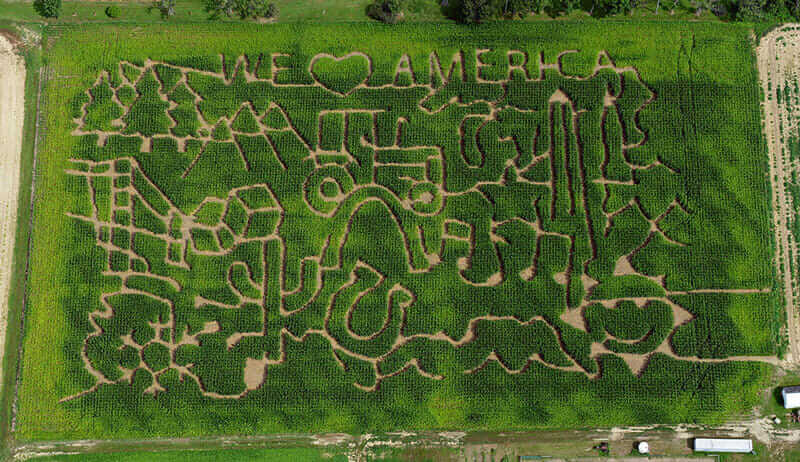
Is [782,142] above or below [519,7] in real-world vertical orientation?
below

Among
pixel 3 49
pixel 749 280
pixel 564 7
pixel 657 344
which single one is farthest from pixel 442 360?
pixel 3 49

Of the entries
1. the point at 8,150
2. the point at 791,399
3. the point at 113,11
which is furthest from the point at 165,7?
the point at 791,399

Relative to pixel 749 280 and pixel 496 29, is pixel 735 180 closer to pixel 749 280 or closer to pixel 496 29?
pixel 749 280

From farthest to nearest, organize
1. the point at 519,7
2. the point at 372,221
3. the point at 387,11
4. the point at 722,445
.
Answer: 1. the point at 387,11
2. the point at 519,7
3. the point at 372,221
4. the point at 722,445

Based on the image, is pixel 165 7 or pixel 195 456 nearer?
pixel 195 456

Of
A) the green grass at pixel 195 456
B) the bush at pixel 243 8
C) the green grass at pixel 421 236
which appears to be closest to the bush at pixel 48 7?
the green grass at pixel 421 236

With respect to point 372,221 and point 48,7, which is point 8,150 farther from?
point 372,221
